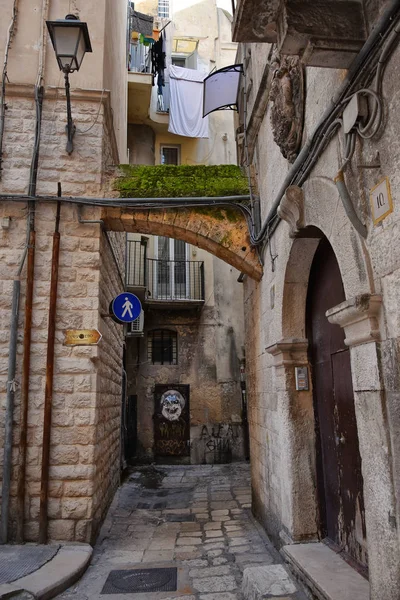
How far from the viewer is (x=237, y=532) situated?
5.33 m

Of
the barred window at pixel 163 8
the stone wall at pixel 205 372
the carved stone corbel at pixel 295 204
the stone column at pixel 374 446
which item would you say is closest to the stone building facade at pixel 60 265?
the carved stone corbel at pixel 295 204

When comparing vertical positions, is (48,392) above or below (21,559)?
above

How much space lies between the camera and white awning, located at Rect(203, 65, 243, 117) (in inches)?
249

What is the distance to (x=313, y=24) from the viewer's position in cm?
228

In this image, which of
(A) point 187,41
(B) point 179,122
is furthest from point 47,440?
(A) point 187,41

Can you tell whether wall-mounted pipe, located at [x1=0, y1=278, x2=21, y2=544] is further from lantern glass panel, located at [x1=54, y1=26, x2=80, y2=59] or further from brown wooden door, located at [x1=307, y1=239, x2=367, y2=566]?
brown wooden door, located at [x1=307, y1=239, x2=367, y2=566]

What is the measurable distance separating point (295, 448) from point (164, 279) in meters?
8.73

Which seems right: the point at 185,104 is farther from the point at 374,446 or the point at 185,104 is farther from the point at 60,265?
the point at 374,446

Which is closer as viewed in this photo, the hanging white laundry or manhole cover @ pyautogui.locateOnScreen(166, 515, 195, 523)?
manhole cover @ pyautogui.locateOnScreen(166, 515, 195, 523)

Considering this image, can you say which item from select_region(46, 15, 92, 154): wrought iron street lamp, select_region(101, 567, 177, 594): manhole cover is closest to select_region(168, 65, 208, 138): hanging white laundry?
select_region(46, 15, 92, 154): wrought iron street lamp

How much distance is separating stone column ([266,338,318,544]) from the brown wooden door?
8 centimetres

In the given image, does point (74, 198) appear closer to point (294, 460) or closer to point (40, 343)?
point (40, 343)

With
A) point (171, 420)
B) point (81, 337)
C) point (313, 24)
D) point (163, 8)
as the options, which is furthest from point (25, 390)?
point (163, 8)

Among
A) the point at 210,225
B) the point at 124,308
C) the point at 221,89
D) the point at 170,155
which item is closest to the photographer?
the point at 210,225
